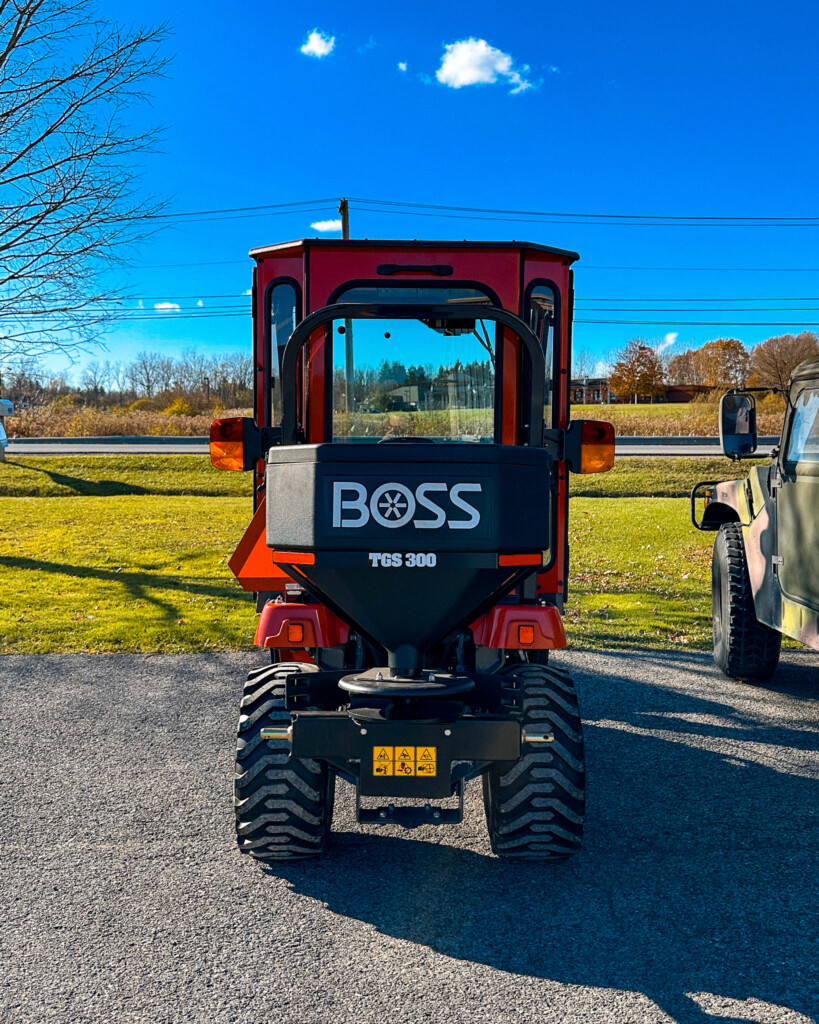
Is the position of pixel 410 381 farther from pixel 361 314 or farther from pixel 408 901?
pixel 408 901

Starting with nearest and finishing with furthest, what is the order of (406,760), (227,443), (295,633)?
(406,760)
(295,633)
(227,443)

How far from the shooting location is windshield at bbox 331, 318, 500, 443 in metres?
4.34

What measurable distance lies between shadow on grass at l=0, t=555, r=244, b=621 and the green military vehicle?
16.2 feet

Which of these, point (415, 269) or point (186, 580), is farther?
point (186, 580)

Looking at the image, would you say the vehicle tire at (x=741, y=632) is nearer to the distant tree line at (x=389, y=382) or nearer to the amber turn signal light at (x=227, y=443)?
the distant tree line at (x=389, y=382)

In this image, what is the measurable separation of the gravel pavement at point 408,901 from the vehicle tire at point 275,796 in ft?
0.40

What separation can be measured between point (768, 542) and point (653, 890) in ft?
9.91

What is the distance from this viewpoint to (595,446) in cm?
409

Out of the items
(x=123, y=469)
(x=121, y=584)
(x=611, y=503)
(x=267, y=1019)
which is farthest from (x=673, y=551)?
(x=123, y=469)

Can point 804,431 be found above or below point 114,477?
above

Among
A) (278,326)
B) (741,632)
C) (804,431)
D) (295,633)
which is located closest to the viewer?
(295,633)

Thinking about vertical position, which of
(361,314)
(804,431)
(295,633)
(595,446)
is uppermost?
(361,314)

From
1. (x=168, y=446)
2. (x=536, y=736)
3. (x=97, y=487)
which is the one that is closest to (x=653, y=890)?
(x=536, y=736)

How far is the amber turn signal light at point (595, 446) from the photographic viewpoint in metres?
4.06
